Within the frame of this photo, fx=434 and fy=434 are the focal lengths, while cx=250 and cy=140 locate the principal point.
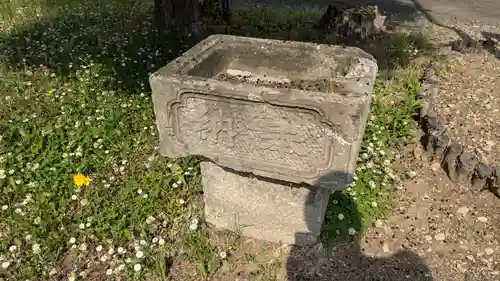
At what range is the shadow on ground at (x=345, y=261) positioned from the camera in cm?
293

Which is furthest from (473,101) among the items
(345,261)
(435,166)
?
(345,261)

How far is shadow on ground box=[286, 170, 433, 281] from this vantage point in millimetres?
2930

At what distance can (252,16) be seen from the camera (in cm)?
752

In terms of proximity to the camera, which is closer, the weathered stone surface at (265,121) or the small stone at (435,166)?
the weathered stone surface at (265,121)

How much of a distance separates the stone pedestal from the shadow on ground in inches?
5.3

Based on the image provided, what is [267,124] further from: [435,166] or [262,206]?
[435,166]

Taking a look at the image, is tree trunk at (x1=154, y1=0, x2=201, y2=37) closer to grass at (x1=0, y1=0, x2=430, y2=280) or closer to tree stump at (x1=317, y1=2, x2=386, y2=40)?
grass at (x1=0, y1=0, x2=430, y2=280)

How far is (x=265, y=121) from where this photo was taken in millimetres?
2381

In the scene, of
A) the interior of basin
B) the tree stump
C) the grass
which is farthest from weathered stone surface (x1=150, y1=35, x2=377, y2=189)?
the tree stump

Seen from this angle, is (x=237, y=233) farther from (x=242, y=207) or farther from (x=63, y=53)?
(x=63, y=53)

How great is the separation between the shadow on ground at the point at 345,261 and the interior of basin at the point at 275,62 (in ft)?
3.25

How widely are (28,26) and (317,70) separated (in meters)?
5.45

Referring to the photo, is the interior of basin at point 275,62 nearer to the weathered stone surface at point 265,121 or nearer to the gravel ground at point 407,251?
the weathered stone surface at point 265,121

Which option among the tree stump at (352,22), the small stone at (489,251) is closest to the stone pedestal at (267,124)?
the small stone at (489,251)
